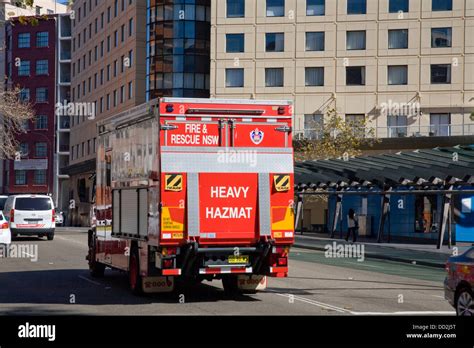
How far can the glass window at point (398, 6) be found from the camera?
6631 cm

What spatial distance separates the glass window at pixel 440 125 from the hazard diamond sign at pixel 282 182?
47.2 meters

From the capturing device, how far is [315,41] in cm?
6831

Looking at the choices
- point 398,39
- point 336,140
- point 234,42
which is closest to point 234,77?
point 234,42

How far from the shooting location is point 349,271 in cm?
2478

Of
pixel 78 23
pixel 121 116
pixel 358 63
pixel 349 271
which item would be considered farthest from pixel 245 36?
pixel 121 116

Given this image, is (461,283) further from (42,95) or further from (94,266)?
(42,95)

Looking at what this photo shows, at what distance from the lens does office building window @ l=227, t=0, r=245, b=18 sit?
70.2m

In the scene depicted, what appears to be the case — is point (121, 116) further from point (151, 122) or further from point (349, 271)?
point (349, 271)

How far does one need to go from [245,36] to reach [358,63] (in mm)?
9626

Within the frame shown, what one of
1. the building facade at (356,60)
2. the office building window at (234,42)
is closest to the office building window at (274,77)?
the building facade at (356,60)

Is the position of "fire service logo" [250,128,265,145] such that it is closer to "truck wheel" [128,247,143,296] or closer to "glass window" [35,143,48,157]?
"truck wheel" [128,247,143,296]

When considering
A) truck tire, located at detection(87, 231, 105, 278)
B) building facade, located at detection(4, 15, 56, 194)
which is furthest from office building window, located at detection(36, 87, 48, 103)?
→ truck tire, located at detection(87, 231, 105, 278)

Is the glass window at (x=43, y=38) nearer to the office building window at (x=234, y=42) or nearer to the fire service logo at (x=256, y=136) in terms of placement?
the office building window at (x=234, y=42)

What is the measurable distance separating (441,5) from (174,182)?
54.8 meters
